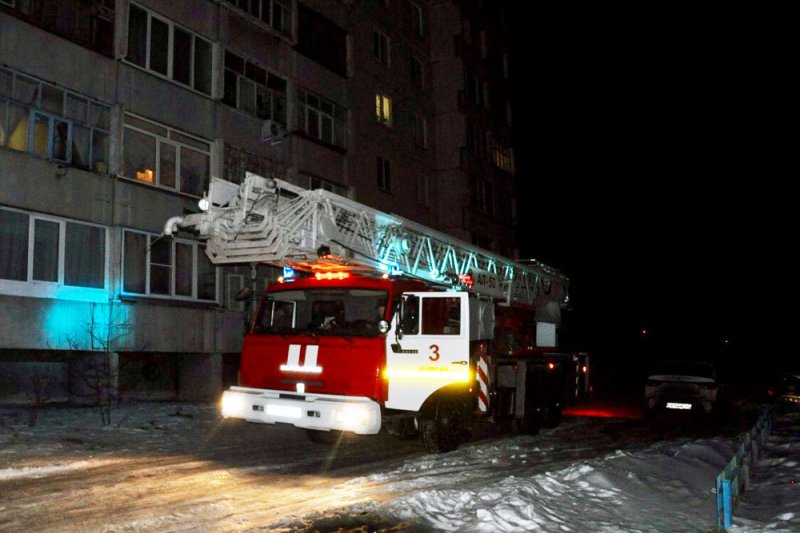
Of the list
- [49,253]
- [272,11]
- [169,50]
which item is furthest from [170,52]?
[49,253]

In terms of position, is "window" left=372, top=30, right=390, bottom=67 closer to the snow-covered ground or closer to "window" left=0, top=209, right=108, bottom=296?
"window" left=0, top=209, right=108, bottom=296

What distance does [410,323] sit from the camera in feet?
33.1

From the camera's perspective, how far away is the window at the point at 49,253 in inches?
623

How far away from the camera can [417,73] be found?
3369 centimetres

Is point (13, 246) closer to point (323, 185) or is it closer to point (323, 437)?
point (323, 437)

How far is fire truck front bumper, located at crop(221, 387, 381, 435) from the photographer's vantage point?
368 inches

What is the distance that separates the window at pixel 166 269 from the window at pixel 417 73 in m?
16.2

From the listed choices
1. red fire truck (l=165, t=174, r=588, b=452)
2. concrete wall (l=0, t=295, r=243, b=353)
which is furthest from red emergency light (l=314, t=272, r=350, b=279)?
concrete wall (l=0, t=295, r=243, b=353)

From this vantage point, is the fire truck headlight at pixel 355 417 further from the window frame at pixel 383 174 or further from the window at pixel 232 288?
the window frame at pixel 383 174

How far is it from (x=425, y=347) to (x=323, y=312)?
59.8 inches

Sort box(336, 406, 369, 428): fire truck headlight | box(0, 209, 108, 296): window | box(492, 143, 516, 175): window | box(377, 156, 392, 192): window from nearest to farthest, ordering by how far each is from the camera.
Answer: box(336, 406, 369, 428): fire truck headlight, box(0, 209, 108, 296): window, box(377, 156, 392, 192): window, box(492, 143, 516, 175): window

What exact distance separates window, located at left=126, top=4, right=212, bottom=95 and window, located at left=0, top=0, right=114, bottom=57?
0.65 meters

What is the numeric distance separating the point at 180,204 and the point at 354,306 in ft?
36.2

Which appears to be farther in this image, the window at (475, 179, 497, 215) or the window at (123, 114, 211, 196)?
the window at (475, 179, 497, 215)
